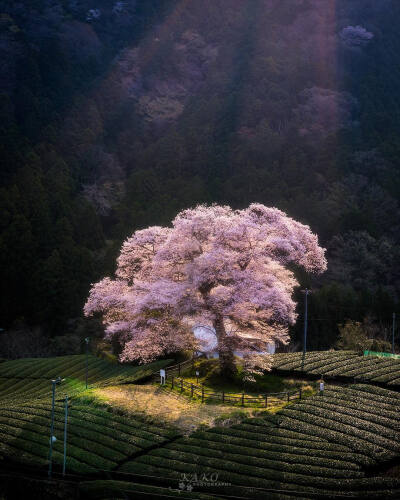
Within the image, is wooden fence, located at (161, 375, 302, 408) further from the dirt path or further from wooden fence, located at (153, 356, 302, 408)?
the dirt path

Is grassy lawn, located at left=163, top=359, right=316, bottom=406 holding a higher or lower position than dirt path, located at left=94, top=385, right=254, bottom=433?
higher

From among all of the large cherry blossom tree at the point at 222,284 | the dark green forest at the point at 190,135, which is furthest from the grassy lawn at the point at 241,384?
the dark green forest at the point at 190,135

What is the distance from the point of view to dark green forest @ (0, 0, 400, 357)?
68438mm

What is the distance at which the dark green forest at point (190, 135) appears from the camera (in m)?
68.4

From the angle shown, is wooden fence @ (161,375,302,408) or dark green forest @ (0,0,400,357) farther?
dark green forest @ (0,0,400,357)

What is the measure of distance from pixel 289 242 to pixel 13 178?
61675 millimetres

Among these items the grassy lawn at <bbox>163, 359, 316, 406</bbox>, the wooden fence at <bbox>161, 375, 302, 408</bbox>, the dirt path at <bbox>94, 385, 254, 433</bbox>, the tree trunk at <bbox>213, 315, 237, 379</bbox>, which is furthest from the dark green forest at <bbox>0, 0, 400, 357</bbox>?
the dirt path at <bbox>94, 385, 254, 433</bbox>

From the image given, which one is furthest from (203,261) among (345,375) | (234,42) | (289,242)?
(234,42)

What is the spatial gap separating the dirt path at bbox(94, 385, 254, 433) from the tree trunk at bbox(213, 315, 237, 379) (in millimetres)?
3528

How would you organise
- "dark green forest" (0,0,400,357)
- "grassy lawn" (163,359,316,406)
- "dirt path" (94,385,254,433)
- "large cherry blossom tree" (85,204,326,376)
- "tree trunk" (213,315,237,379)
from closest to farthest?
Answer: "dirt path" (94,385,254,433) → "large cherry blossom tree" (85,204,326,376) → "grassy lawn" (163,359,316,406) → "tree trunk" (213,315,237,379) → "dark green forest" (0,0,400,357)

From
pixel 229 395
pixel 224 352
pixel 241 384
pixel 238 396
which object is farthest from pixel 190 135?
pixel 238 396

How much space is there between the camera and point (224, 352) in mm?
32688

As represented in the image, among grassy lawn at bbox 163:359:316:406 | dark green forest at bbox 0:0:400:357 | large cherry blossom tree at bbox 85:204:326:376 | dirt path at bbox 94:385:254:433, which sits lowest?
dirt path at bbox 94:385:254:433

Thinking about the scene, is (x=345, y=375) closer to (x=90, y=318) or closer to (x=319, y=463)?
(x=319, y=463)
